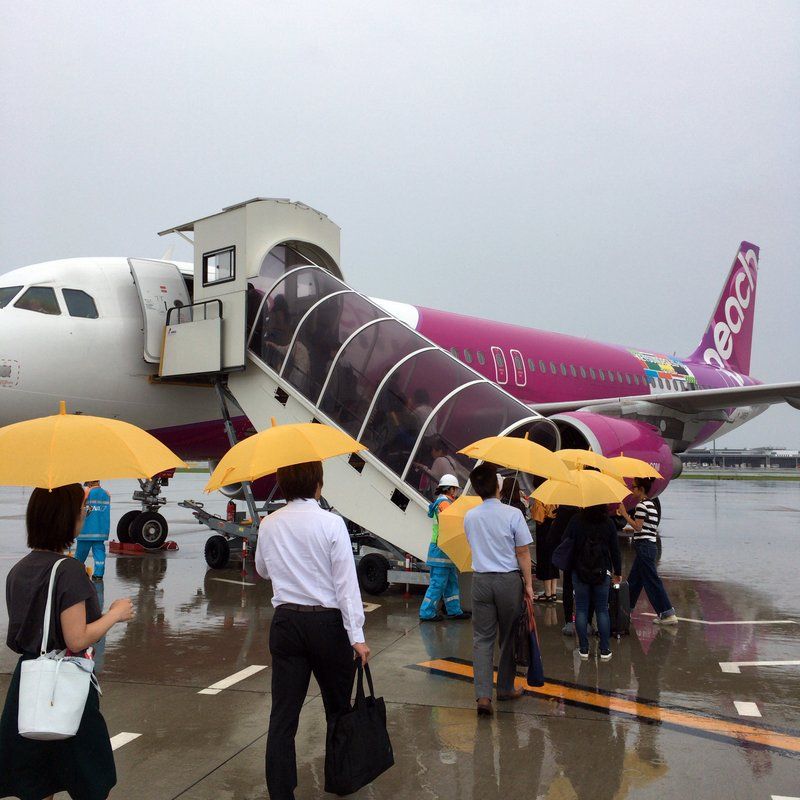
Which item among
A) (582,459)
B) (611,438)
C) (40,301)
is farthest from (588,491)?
(40,301)

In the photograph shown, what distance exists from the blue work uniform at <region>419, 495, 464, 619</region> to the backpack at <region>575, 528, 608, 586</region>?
1.42m

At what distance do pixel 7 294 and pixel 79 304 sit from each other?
2.70 ft

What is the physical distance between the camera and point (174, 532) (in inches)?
618

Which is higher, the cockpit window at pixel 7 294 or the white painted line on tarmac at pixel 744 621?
the cockpit window at pixel 7 294

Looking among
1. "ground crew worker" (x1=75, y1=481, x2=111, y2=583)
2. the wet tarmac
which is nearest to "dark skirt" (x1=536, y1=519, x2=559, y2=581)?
the wet tarmac

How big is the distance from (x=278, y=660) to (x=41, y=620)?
3.45 feet

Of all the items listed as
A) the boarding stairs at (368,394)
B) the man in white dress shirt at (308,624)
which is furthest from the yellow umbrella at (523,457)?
the man in white dress shirt at (308,624)

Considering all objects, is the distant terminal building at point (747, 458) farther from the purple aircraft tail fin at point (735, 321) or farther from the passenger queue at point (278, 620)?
the passenger queue at point (278, 620)

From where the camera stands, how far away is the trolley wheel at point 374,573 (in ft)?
29.0

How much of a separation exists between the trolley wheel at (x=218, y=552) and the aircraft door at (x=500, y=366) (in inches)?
239

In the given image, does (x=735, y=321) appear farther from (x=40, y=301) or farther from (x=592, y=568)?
(x=40, y=301)

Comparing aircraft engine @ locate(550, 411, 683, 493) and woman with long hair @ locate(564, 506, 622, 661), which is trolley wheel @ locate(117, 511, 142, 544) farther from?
woman with long hair @ locate(564, 506, 622, 661)

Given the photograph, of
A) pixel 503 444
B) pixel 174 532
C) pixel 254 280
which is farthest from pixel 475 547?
pixel 174 532

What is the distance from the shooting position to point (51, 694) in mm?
2842
